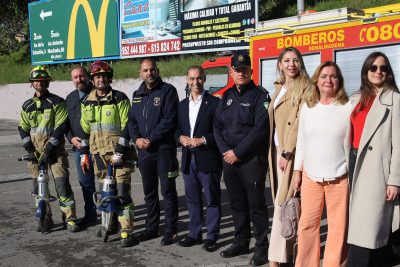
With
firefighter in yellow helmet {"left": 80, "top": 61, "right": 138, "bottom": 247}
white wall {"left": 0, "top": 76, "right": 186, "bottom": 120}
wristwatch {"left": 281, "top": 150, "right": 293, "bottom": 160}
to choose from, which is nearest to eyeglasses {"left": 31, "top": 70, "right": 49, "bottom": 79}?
firefighter in yellow helmet {"left": 80, "top": 61, "right": 138, "bottom": 247}

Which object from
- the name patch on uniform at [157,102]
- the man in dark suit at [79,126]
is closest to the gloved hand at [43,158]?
the man in dark suit at [79,126]

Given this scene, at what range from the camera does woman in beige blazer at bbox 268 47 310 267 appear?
14.3ft

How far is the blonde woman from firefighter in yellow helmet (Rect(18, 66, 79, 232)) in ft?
10.4

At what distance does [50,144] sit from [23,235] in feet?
3.80

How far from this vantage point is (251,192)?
15.8ft

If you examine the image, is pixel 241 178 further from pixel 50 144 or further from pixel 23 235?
pixel 23 235

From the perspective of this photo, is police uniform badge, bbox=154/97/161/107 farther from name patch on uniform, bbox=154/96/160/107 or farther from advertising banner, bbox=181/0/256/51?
advertising banner, bbox=181/0/256/51

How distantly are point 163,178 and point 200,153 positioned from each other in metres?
0.55

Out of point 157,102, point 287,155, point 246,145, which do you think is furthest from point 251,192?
point 157,102

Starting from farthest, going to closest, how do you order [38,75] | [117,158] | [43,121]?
[43,121] → [38,75] → [117,158]

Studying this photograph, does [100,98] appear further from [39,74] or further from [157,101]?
[39,74]

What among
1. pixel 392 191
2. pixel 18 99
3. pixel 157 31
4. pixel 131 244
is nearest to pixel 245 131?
pixel 392 191

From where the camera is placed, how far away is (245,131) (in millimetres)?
4789

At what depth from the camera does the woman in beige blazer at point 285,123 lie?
436 cm
